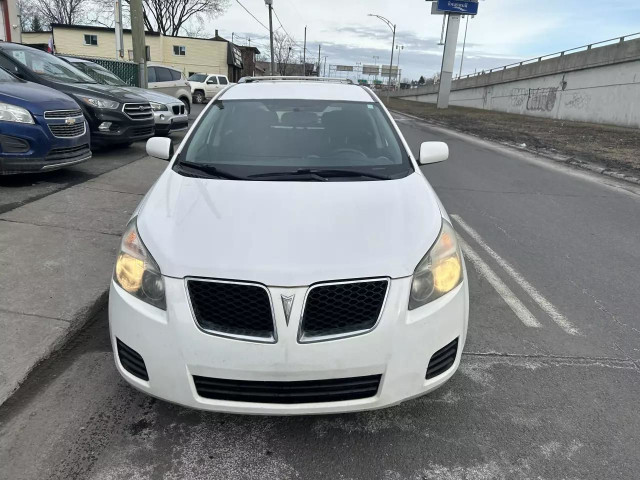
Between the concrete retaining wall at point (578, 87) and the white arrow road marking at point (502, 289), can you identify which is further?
the concrete retaining wall at point (578, 87)

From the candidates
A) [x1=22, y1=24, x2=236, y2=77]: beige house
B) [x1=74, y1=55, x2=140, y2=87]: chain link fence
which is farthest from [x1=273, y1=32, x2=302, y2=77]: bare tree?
[x1=74, y1=55, x2=140, y2=87]: chain link fence

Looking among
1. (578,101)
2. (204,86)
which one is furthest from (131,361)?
(578,101)

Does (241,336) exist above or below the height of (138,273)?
below

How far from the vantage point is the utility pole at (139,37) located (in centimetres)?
1394

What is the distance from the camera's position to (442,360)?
7.94ft

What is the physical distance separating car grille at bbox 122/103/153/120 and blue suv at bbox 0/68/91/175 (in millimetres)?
2418

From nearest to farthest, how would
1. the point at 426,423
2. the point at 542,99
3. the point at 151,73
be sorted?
the point at 426,423 < the point at 151,73 < the point at 542,99

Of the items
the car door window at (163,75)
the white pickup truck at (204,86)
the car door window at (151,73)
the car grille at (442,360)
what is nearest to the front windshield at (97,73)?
the car door window at (151,73)

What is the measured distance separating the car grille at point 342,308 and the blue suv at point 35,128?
5.57m

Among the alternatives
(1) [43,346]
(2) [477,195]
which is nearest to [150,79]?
(2) [477,195]

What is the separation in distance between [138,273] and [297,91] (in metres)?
2.37

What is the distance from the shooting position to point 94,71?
1109 centimetres

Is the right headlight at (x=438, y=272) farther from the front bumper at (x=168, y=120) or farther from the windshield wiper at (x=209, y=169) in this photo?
the front bumper at (x=168, y=120)

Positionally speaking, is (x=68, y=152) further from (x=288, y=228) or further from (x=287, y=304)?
(x=287, y=304)
